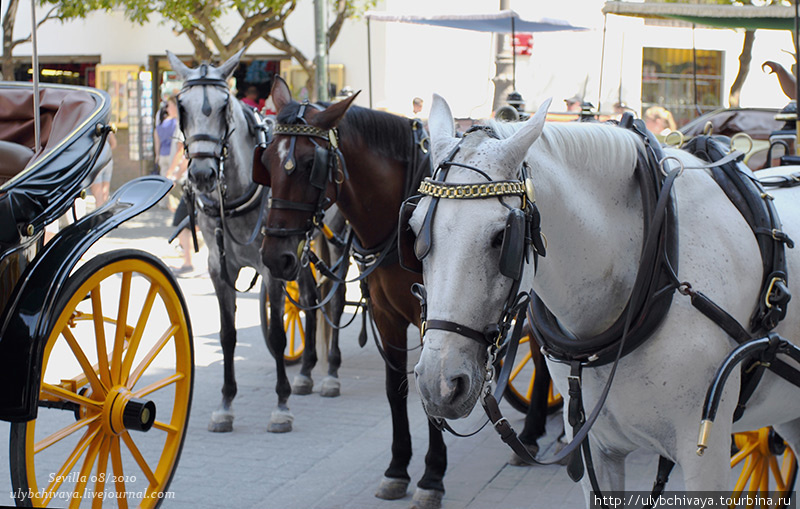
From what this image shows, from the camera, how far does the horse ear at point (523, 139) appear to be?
208cm

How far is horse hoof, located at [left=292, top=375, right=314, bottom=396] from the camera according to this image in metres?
6.08

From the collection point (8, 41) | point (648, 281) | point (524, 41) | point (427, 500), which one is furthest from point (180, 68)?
point (524, 41)

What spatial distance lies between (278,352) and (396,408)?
4.60 ft

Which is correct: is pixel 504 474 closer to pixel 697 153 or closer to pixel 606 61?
pixel 697 153

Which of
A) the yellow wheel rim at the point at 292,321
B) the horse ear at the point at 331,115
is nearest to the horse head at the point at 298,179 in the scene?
the horse ear at the point at 331,115

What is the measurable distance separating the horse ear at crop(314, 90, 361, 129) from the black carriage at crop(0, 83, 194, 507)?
79 centimetres

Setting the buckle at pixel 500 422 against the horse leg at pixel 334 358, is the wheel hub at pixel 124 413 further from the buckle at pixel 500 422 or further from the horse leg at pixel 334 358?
the horse leg at pixel 334 358

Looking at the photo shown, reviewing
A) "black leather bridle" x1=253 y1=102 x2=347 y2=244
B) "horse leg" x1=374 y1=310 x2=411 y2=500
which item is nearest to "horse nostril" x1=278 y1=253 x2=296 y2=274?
"black leather bridle" x1=253 y1=102 x2=347 y2=244

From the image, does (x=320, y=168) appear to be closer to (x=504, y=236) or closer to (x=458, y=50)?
(x=504, y=236)

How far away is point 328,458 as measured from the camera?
189 inches

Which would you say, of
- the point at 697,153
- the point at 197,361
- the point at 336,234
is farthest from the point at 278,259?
the point at 197,361

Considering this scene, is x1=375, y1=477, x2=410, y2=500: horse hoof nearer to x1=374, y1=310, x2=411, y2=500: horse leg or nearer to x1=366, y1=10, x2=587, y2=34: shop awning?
x1=374, y1=310, x2=411, y2=500: horse leg

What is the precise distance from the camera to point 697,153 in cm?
281

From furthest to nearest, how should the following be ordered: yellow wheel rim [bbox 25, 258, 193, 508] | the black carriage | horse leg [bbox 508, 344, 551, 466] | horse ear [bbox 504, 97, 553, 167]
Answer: horse leg [bbox 508, 344, 551, 466]
yellow wheel rim [bbox 25, 258, 193, 508]
the black carriage
horse ear [bbox 504, 97, 553, 167]
